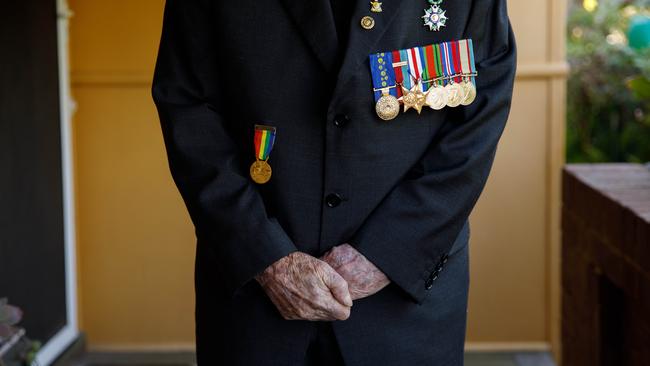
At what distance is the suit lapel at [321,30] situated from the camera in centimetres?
169

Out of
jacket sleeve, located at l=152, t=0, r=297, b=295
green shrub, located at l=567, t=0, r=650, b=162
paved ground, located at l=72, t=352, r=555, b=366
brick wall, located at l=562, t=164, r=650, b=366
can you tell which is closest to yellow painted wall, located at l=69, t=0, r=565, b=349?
paved ground, located at l=72, t=352, r=555, b=366

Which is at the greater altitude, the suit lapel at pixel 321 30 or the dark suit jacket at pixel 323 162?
the suit lapel at pixel 321 30

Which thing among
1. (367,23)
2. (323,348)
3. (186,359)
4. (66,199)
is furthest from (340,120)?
(186,359)

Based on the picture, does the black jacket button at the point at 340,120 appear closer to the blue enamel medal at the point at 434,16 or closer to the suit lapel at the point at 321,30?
the suit lapel at the point at 321,30

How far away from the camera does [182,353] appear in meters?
4.03

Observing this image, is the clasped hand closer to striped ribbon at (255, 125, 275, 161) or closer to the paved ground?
striped ribbon at (255, 125, 275, 161)

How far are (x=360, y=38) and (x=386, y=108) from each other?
140 mm

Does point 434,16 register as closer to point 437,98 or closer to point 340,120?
point 437,98

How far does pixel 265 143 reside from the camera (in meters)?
1.72

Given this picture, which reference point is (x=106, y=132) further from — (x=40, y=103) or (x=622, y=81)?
(x=622, y=81)

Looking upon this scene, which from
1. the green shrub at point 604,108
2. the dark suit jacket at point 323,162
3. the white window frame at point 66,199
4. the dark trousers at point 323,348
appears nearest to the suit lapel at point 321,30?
the dark suit jacket at point 323,162

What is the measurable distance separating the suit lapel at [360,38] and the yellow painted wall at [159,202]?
7.28 feet

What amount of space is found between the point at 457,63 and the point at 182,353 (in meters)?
2.65

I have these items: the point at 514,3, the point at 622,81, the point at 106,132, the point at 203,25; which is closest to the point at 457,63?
A: the point at 203,25
